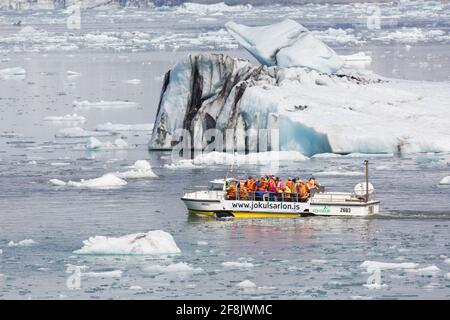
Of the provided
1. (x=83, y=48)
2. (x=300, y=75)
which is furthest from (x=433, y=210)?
(x=83, y=48)

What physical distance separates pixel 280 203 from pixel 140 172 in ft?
21.7

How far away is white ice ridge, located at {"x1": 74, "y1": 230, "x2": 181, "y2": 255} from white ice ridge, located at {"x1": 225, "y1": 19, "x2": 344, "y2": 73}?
1873cm

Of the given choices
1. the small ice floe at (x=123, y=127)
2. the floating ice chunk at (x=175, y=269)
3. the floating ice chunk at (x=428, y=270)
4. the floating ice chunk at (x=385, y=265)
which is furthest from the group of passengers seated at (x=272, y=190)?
the small ice floe at (x=123, y=127)

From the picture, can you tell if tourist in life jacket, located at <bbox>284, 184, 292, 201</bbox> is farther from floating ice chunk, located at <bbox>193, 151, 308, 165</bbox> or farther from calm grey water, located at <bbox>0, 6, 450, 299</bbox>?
floating ice chunk, located at <bbox>193, 151, 308, 165</bbox>

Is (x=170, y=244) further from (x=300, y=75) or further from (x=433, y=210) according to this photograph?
(x=300, y=75)

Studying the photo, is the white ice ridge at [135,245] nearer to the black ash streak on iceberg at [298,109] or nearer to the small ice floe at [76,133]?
the black ash streak on iceberg at [298,109]

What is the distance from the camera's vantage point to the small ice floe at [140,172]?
38.8 m

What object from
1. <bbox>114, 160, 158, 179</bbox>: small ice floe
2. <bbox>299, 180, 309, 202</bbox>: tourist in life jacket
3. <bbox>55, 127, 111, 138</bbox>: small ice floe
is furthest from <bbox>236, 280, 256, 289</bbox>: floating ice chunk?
<bbox>55, 127, 111, 138</bbox>: small ice floe

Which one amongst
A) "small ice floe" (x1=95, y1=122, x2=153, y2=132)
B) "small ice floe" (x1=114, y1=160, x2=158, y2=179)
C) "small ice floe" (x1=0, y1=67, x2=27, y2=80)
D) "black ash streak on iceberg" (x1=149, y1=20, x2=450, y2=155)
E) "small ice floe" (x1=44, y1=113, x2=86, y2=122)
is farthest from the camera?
"small ice floe" (x1=0, y1=67, x2=27, y2=80)

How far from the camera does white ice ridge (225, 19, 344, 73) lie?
4691cm

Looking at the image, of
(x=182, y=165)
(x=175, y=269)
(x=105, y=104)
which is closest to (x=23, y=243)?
(x=175, y=269)

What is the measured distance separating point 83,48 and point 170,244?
6492 cm

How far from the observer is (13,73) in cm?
7125

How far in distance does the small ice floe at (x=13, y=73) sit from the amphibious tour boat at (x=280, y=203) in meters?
37.9
